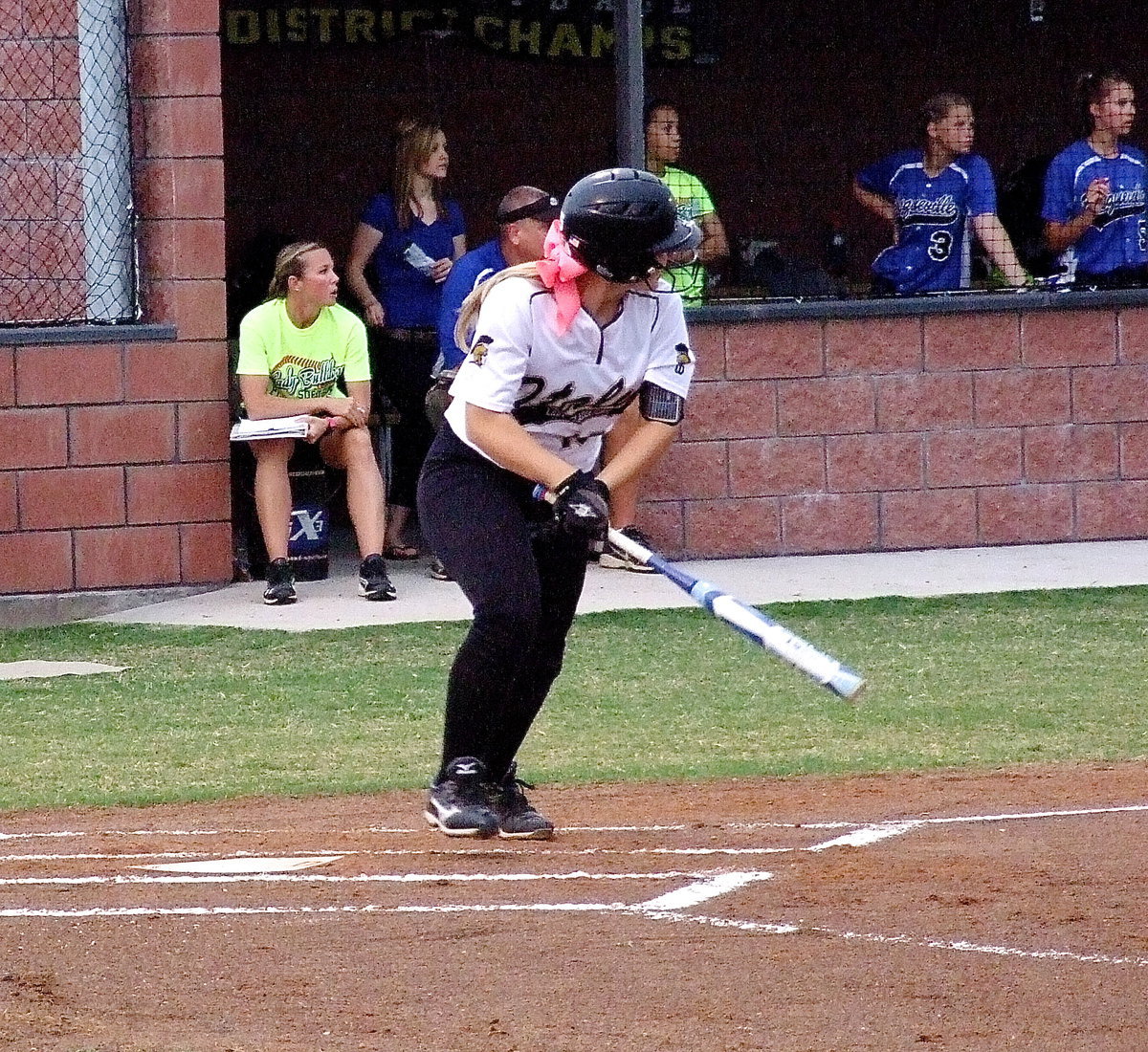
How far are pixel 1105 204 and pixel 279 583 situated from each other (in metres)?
4.58

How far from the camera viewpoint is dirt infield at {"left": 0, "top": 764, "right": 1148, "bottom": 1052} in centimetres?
418

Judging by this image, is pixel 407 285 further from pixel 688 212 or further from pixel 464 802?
pixel 464 802

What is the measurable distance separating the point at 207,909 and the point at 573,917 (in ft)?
2.80

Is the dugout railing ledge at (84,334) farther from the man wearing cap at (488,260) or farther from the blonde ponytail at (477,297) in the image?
the blonde ponytail at (477,297)

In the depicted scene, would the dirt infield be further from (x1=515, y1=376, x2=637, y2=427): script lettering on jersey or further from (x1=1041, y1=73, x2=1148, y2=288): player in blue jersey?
(x1=1041, y1=73, x2=1148, y2=288): player in blue jersey

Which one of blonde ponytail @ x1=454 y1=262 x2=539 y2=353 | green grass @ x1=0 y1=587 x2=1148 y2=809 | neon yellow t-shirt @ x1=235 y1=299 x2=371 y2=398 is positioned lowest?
green grass @ x1=0 y1=587 x2=1148 y2=809

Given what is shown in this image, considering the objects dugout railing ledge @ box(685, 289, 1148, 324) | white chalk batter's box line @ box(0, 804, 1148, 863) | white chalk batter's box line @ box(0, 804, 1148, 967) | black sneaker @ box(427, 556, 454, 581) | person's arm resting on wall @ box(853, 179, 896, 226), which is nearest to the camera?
white chalk batter's box line @ box(0, 804, 1148, 967)

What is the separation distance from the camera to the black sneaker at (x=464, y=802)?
5.88 meters

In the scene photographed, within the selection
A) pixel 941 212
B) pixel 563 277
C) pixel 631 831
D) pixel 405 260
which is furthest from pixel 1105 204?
pixel 563 277

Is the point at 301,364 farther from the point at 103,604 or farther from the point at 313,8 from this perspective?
the point at 313,8

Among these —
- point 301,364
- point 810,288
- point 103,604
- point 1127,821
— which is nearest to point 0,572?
point 103,604

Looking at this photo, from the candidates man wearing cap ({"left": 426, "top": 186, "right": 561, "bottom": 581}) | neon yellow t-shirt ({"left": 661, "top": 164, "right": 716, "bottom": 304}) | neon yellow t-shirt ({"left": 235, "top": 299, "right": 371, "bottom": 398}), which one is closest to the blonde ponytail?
man wearing cap ({"left": 426, "top": 186, "right": 561, "bottom": 581})

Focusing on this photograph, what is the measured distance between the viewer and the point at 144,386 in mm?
10398

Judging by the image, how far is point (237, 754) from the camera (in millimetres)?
7512
